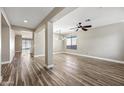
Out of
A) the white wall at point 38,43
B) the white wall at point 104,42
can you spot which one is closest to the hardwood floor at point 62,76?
the white wall at point 104,42

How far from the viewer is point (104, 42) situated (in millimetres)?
5949

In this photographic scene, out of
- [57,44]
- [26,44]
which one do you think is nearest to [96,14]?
[57,44]

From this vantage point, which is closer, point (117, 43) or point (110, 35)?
point (117, 43)

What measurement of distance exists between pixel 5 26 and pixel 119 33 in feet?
22.5

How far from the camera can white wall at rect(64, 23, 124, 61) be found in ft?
16.7

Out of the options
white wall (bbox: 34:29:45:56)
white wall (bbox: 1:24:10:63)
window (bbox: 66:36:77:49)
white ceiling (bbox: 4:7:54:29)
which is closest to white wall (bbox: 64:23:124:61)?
window (bbox: 66:36:77:49)

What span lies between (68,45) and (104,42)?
454 centimetres

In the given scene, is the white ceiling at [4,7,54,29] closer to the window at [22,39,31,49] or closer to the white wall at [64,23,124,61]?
the white wall at [64,23,124,61]

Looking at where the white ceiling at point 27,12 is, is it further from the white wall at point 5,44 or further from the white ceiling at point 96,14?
the white ceiling at point 96,14

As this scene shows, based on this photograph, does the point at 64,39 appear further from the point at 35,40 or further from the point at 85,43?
the point at 35,40

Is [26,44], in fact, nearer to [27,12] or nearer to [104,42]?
A: [27,12]

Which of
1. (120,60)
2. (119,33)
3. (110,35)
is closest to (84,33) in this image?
(110,35)
